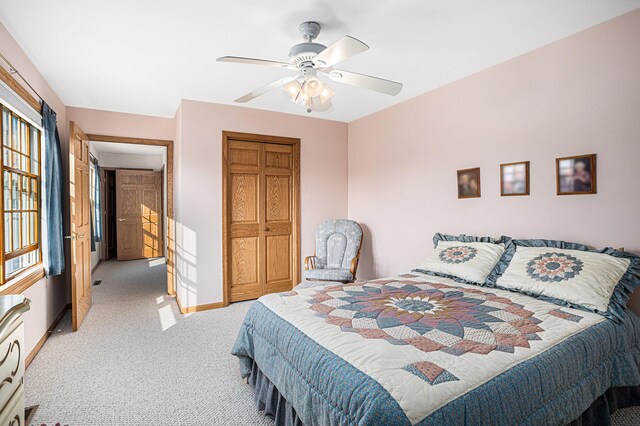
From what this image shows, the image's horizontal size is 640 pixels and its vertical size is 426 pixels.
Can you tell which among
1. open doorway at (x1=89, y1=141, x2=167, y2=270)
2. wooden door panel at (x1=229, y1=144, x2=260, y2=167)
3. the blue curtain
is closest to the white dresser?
the blue curtain

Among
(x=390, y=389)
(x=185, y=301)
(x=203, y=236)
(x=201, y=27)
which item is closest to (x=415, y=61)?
(x=201, y=27)

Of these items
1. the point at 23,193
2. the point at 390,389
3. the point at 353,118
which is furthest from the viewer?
the point at 353,118

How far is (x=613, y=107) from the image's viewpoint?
2389mm

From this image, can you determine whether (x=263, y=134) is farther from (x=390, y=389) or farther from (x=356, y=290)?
(x=390, y=389)

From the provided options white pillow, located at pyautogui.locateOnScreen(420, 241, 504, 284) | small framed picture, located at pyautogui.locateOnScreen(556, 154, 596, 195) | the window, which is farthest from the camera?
white pillow, located at pyautogui.locateOnScreen(420, 241, 504, 284)

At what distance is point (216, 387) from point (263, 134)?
3.06 metres

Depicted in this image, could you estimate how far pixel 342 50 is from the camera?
188cm

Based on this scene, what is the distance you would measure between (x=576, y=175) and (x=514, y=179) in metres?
0.47

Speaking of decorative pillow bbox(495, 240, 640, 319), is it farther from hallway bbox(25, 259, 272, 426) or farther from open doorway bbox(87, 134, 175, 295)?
open doorway bbox(87, 134, 175, 295)

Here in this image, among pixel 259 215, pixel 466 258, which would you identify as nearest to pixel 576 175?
pixel 466 258

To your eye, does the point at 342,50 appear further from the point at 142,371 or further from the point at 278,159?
the point at 278,159

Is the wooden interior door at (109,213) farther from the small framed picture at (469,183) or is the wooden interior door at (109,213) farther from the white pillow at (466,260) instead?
the small framed picture at (469,183)

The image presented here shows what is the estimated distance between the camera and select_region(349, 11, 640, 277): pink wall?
7.74 feet

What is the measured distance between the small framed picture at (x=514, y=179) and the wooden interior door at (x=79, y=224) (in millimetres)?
4151
